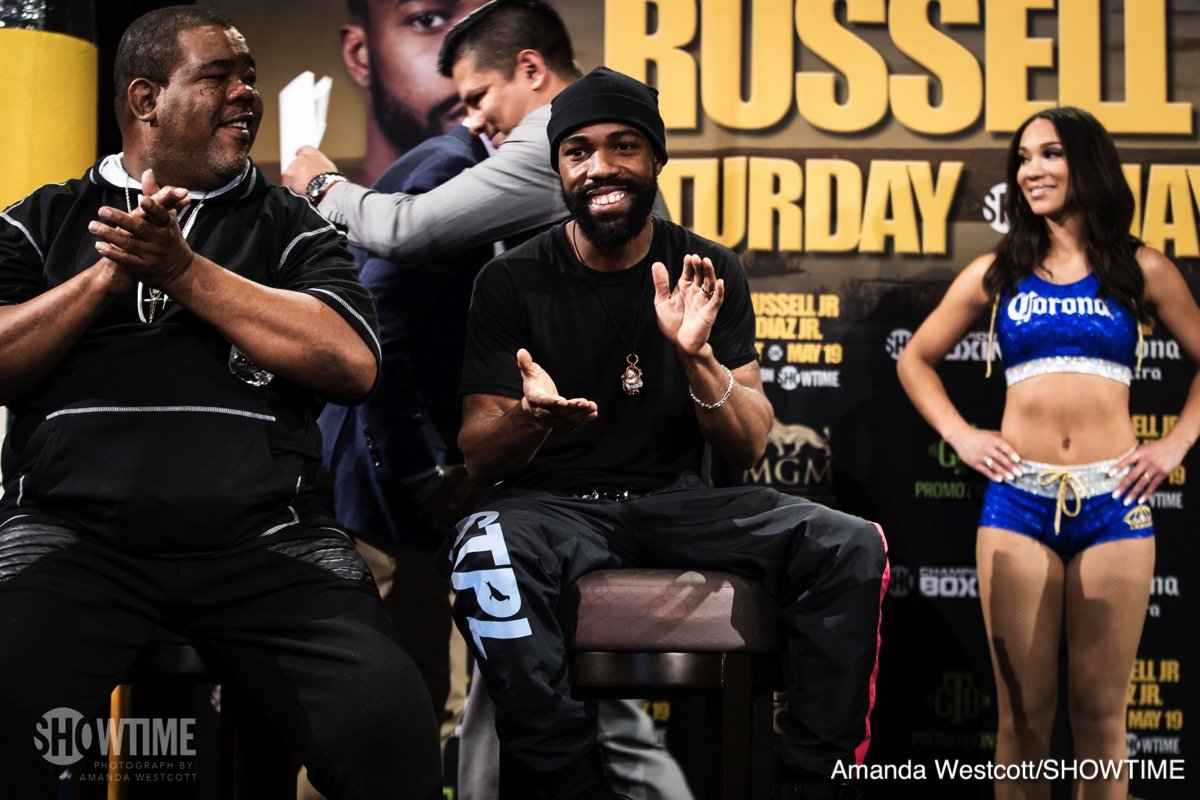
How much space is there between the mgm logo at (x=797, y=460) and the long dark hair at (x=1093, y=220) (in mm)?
731

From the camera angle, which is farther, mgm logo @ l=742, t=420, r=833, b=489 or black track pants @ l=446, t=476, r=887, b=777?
mgm logo @ l=742, t=420, r=833, b=489

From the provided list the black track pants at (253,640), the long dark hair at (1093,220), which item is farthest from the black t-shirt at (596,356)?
the long dark hair at (1093,220)

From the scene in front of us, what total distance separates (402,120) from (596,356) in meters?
1.55

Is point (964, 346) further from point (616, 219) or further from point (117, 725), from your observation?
point (117, 725)

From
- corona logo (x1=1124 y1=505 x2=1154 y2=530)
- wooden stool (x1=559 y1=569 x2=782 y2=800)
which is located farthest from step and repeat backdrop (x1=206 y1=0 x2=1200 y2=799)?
wooden stool (x1=559 y1=569 x2=782 y2=800)

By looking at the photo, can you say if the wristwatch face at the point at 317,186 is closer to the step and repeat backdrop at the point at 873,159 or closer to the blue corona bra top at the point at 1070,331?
the step and repeat backdrop at the point at 873,159

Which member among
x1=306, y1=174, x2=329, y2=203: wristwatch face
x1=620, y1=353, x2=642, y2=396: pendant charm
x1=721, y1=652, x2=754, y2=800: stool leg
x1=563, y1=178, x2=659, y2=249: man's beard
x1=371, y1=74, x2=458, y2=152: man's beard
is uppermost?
x1=371, y1=74, x2=458, y2=152: man's beard

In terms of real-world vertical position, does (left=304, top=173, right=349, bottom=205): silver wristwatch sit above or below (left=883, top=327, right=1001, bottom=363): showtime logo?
above

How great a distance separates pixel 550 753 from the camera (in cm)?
237

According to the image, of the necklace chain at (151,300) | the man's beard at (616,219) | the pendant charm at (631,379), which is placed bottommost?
the pendant charm at (631,379)

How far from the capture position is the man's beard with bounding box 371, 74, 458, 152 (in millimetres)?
4012

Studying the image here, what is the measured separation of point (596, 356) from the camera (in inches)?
113

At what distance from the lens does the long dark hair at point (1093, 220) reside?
362cm

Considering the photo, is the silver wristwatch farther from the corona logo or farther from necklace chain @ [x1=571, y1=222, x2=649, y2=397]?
the corona logo
